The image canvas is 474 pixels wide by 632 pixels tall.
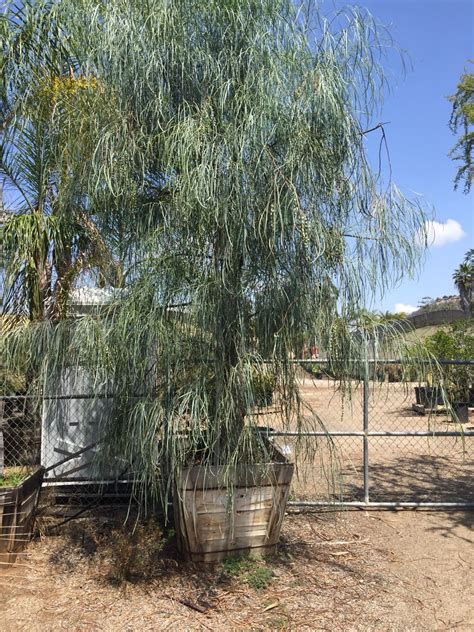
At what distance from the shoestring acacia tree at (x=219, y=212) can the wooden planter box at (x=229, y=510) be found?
0.69 feet

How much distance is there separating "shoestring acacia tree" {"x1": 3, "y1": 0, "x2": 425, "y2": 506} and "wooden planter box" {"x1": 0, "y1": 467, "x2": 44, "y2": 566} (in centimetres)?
105

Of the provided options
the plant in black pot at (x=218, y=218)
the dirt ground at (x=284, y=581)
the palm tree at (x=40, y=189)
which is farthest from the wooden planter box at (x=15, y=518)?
the palm tree at (x=40, y=189)

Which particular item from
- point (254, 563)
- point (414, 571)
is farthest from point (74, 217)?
point (414, 571)

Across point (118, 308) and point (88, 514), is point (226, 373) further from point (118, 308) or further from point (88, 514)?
point (88, 514)

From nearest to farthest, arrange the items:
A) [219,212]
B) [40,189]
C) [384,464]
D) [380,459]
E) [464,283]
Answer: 1. [219,212]
2. [40,189]
3. [384,464]
4. [380,459]
5. [464,283]

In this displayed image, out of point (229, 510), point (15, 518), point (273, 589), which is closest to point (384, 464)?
point (273, 589)

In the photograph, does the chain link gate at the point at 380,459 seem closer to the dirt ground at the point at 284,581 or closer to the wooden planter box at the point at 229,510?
the dirt ground at the point at 284,581

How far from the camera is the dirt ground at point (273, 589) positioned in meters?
3.32

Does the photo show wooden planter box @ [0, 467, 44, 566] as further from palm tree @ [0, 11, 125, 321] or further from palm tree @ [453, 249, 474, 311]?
palm tree @ [453, 249, 474, 311]

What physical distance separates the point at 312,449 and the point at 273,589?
95 cm

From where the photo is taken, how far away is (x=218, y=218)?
3.28m

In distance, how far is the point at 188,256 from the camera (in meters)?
3.45

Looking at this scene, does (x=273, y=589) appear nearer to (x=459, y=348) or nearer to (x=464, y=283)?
(x=459, y=348)

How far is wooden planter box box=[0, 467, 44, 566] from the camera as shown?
4.04m
